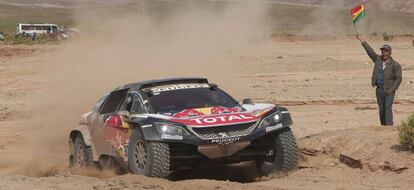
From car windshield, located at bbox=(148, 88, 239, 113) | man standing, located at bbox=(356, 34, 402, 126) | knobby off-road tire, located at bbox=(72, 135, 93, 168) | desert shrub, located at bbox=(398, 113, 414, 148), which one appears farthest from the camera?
man standing, located at bbox=(356, 34, 402, 126)

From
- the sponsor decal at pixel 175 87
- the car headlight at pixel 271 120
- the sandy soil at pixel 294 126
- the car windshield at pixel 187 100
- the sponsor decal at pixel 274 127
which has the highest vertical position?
the sponsor decal at pixel 175 87

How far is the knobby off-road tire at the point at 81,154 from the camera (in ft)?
40.0

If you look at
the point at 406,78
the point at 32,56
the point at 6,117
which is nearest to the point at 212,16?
the point at 6,117

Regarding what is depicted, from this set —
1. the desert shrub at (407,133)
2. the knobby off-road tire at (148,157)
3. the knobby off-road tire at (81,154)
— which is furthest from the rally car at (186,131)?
the desert shrub at (407,133)

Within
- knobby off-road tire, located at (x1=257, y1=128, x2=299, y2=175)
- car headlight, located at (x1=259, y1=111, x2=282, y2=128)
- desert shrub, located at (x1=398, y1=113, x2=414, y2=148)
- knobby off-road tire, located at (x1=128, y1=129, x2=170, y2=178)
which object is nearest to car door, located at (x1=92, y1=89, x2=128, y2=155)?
knobby off-road tire, located at (x1=128, y1=129, x2=170, y2=178)

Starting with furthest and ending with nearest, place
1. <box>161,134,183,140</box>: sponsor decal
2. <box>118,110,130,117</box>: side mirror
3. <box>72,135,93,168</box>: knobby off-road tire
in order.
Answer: <box>72,135,93,168</box>: knobby off-road tire < <box>118,110,130,117</box>: side mirror < <box>161,134,183,140</box>: sponsor decal

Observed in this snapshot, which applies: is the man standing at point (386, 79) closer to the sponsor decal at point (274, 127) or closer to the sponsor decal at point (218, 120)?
the sponsor decal at point (274, 127)

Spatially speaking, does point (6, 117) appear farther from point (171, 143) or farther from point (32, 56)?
point (32, 56)

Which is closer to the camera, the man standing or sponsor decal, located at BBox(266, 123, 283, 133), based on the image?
sponsor decal, located at BBox(266, 123, 283, 133)

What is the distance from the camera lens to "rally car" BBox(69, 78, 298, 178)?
32.7 ft

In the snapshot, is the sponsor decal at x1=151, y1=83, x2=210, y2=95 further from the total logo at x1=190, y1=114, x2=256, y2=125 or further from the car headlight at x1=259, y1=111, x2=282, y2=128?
the car headlight at x1=259, y1=111, x2=282, y2=128

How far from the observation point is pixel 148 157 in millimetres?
10008

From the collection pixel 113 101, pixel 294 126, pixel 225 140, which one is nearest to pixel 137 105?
pixel 113 101

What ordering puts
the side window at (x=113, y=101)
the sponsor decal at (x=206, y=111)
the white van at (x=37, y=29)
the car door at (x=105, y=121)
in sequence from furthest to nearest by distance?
the white van at (x=37, y=29)
the side window at (x=113, y=101)
the car door at (x=105, y=121)
the sponsor decal at (x=206, y=111)
